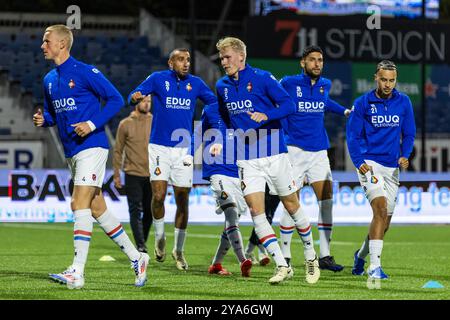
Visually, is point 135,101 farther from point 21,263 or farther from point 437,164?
point 437,164

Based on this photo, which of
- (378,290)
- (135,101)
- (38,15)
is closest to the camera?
(378,290)

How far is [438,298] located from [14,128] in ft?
75.2

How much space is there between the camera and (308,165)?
12.4m

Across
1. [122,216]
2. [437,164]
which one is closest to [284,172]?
[122,216]

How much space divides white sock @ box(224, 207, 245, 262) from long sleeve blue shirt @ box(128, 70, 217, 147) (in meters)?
1.15

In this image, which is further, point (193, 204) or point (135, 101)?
point (193, 204)

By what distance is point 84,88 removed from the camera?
9.95m

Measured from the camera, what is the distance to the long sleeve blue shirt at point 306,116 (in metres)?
12.4

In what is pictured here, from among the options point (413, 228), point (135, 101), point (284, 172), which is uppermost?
point (135, 101)

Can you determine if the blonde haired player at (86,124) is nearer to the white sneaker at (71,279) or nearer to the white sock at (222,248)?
the white sneaker at (71,279)

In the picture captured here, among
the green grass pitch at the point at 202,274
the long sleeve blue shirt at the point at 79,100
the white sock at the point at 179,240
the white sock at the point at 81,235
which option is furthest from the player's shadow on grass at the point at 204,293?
the white sock at the point at 179,240

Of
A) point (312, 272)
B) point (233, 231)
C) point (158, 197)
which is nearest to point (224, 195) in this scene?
point (233, 231)

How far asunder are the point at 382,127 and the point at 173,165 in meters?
2.74

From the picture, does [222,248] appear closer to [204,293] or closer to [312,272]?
[312,272]
